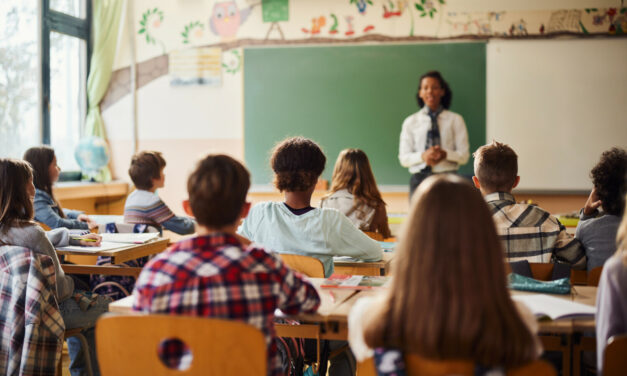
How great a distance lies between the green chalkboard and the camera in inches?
207

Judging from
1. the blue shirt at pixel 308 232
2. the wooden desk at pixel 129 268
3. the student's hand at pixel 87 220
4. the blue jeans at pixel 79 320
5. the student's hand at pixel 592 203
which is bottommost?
the blue jeans at pixel 79 320

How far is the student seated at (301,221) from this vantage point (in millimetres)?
2262

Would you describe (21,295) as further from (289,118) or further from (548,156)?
(548,156)

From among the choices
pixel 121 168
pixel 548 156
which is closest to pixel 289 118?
pixel 121 168

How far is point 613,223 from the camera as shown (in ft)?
7.70

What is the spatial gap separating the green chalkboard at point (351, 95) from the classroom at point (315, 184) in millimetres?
18

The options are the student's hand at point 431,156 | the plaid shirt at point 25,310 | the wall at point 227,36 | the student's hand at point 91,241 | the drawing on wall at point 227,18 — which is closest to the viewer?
the plaid shirt at point 25,310

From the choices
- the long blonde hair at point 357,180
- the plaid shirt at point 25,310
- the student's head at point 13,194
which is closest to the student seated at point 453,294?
the plaid shirt at point 25,310

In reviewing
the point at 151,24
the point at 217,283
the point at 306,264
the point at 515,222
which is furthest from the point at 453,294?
the point at 151,24

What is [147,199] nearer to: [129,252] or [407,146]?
[129,252]

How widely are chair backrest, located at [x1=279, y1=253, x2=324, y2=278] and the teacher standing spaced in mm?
2965

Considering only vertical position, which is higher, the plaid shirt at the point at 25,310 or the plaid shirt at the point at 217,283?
the plaid shirt at the point at 217,283

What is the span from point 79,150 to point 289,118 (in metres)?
1.87

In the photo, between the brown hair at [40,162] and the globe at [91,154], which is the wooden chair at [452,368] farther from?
the globe at [91,154]
